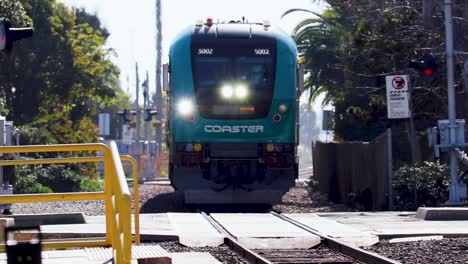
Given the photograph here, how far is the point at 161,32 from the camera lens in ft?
178

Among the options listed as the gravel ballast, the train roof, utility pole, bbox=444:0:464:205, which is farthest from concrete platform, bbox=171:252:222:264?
the train roof

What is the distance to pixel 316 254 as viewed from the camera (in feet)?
43.9

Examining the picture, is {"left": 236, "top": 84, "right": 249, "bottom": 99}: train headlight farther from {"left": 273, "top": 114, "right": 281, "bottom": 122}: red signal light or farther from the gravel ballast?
the gravel ballast

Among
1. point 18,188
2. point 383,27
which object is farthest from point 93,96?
point 383,27

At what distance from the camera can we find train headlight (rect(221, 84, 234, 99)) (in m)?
22.0

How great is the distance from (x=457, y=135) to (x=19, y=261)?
1551 cm

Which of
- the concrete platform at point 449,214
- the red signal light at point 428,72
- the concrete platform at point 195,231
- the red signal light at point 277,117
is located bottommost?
the concrete platform at point 195,231

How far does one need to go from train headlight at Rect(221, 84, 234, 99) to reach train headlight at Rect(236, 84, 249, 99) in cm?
12

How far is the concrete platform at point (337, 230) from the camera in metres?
14.6

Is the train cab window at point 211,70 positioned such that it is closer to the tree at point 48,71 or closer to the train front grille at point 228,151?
the train front grille at point 228,151

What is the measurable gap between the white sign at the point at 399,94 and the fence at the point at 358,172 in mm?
581

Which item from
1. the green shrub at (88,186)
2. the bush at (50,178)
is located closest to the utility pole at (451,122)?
the bush at (50,178)

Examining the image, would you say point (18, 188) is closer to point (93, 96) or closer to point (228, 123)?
point (228, 123)

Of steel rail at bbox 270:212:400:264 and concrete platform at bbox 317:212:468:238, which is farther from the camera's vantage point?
concrete platform at bbox 317:212:468:238
